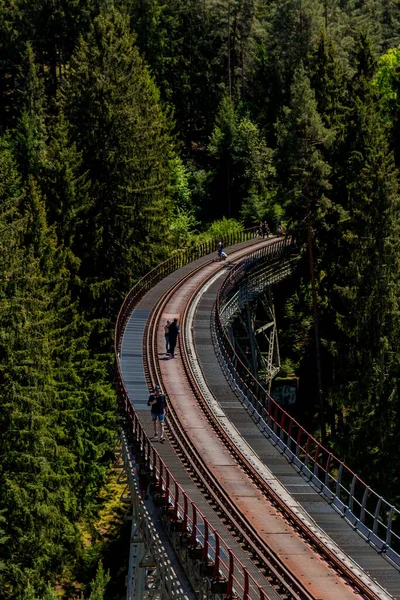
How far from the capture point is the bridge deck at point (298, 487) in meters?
23.2

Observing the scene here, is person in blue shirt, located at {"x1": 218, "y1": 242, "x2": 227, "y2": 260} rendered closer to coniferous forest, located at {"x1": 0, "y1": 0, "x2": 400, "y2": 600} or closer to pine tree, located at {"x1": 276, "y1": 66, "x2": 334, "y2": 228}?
coniferous forest, located at {"x1": 0, "y1": 0, "x2": 400, "y2": 600}

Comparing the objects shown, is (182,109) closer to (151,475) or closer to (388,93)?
(388,93)

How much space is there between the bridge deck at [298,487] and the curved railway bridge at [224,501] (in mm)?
39

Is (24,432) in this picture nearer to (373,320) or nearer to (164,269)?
(373,320)

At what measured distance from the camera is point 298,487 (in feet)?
91.3

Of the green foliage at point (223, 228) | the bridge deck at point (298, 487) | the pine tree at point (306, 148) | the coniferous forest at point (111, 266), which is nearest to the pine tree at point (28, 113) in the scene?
the coniferous forest at point (111, 266)

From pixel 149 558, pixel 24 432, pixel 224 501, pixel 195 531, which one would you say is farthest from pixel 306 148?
pixel 195 531

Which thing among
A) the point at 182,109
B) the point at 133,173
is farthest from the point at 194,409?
the point at 182,109

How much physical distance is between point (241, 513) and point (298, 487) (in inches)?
112

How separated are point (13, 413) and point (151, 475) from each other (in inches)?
405

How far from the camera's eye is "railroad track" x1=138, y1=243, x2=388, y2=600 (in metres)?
21.9

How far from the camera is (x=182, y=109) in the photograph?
96500mm

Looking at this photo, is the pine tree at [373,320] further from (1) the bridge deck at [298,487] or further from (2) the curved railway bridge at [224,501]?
(1) the bridge deck at [298,487]

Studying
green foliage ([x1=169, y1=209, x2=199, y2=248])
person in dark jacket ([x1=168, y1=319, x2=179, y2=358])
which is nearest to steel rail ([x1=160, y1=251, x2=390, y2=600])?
person in dark jacket ([x1=168, y1=319, x2=179, y2=358])
